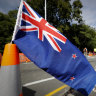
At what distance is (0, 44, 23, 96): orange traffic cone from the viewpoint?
64.8 inches

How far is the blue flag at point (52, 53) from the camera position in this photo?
177 centimetres

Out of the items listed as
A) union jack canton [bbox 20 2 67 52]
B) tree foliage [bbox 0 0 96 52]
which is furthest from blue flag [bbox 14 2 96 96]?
tree foliage [bbox 0 0 96 52]

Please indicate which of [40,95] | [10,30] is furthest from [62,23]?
[40,95]

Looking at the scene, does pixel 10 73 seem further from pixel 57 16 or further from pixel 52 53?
pixel 57 16

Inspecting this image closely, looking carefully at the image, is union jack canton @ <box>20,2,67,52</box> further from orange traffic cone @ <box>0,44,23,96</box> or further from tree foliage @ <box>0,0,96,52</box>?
tree foliage @ <box>0,0,96,52</box>

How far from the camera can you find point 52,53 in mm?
1847

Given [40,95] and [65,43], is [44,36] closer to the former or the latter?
[65,43]

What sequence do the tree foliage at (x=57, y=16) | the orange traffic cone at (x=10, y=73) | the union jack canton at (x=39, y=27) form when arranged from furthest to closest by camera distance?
the tree foliage at (x=57, y=16) < the union jack canton at (x=39, y=27) < the orange traffic cone at (x=10, y=73)

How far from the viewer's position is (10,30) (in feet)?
75.2

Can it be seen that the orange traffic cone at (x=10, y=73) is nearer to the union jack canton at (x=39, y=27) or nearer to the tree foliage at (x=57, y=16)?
the union jack canton at (x=39, y=27)

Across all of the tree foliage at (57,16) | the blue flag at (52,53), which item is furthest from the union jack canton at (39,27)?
the tree foliage at (57,16)

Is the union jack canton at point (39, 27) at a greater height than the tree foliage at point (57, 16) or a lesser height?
lesser

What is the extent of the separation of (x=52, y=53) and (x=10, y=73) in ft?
2.65

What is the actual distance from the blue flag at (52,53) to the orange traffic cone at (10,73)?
18 centimetres
